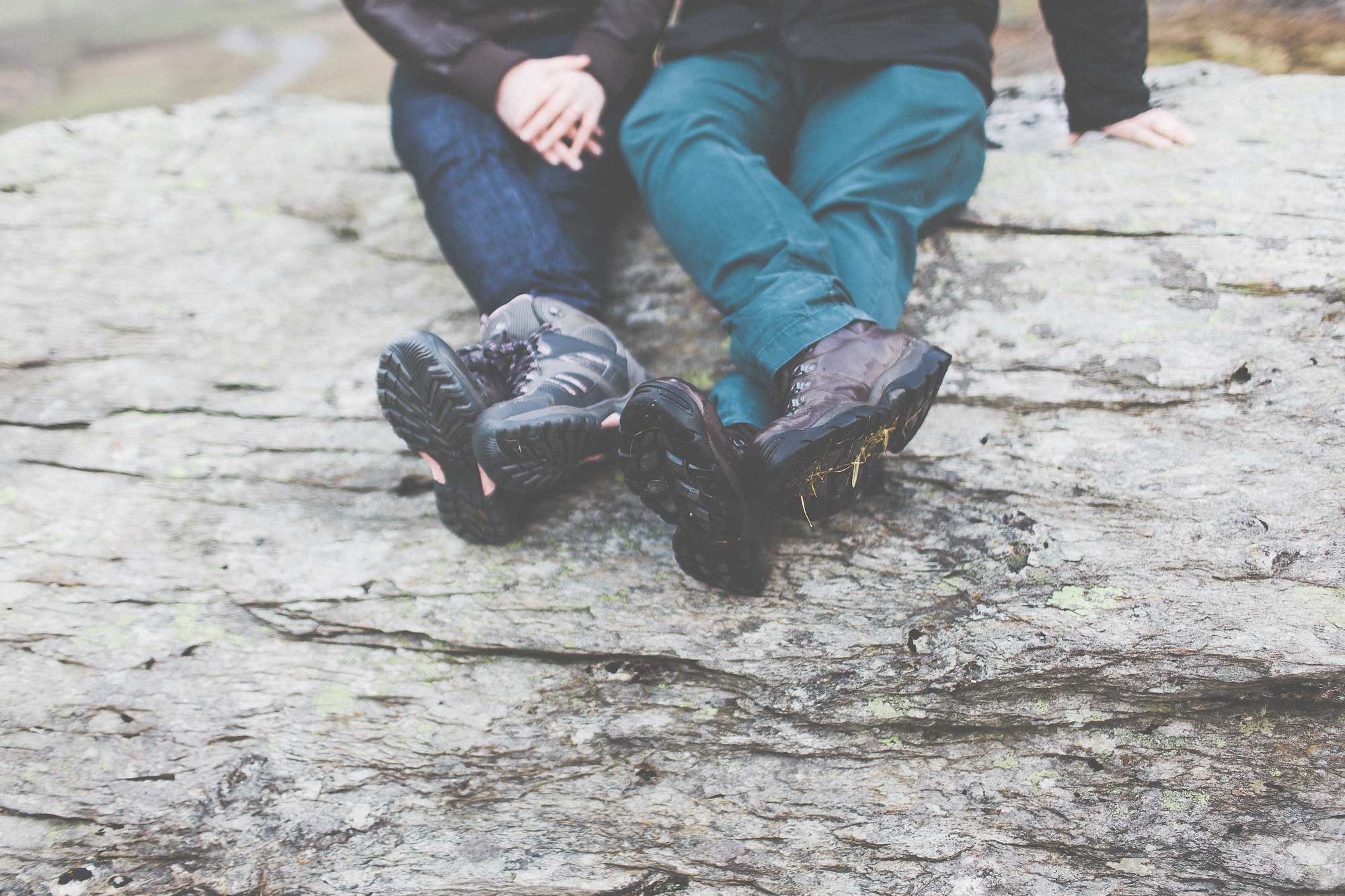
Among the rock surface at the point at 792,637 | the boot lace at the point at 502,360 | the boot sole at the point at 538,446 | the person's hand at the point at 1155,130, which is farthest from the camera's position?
the person's hand at the point at 1155,130

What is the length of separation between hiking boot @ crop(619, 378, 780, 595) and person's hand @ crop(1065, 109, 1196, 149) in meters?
1.65

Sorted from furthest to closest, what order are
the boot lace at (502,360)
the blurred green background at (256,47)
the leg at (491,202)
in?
the blurred green background at (256,47), the leg at (491,202), the boot lace at (502,360)

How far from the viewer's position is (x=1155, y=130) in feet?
7.01

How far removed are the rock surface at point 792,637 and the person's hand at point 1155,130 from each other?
0.21 meters

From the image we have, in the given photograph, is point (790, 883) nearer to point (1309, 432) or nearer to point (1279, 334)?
point (1309, 432)

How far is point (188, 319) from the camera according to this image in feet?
7.25

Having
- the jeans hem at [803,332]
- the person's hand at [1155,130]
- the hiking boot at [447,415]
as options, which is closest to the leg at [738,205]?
the jeans hem at [803,332]

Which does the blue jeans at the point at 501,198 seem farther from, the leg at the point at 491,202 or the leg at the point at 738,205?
the leg at the point at 738,205

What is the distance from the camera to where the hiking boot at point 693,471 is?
112 centimetres

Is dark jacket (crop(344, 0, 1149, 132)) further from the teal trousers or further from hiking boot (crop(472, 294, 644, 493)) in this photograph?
hiking boot (crop(472, 294, 644, 493))

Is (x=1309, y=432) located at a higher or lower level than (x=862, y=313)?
lower

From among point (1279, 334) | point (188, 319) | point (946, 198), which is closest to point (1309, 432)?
point (1279, 334)

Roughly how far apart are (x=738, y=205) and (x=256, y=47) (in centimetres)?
618

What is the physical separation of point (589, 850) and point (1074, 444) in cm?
Answer: 126
